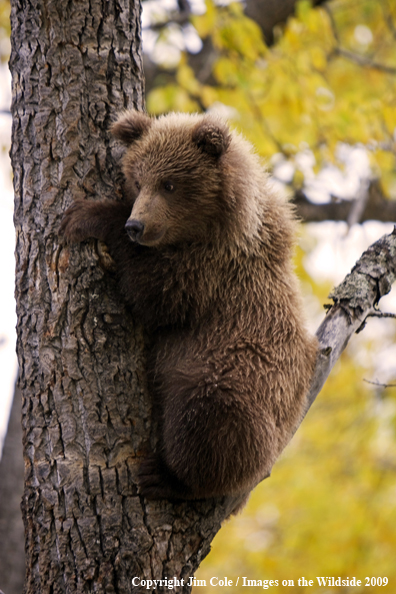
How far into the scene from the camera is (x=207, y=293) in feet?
10.9

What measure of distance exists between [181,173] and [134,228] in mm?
597

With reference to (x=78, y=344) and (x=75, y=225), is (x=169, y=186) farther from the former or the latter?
(x=78, y=344)

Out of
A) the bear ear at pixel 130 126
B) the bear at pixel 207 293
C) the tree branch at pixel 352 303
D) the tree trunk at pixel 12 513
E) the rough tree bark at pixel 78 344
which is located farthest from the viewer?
the tree trunk at pixel 12 513

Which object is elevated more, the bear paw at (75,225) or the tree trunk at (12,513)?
the bear paw at (75,225)

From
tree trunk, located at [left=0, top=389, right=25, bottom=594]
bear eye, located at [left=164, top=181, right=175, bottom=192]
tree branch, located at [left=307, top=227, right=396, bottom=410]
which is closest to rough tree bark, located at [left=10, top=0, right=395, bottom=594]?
bear eye, located at [left=164, top=181, right=175, bottom=192]

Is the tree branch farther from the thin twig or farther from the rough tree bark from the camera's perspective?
the rough tree bark

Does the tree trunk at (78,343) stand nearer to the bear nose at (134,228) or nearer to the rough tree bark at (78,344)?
the rough tree bark at (78,344)

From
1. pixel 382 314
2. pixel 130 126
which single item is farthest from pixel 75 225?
pixel 382 314

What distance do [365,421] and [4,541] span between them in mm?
5453

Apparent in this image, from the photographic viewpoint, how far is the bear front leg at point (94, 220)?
9.34 feet

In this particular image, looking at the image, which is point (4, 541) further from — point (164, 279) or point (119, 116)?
point (119, 116)

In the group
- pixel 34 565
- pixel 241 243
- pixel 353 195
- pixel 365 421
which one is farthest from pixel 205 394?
pixel 365 421

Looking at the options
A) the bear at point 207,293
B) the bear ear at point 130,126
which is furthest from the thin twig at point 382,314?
the bear ear at point 130,126

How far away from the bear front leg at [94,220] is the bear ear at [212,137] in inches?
24.2
